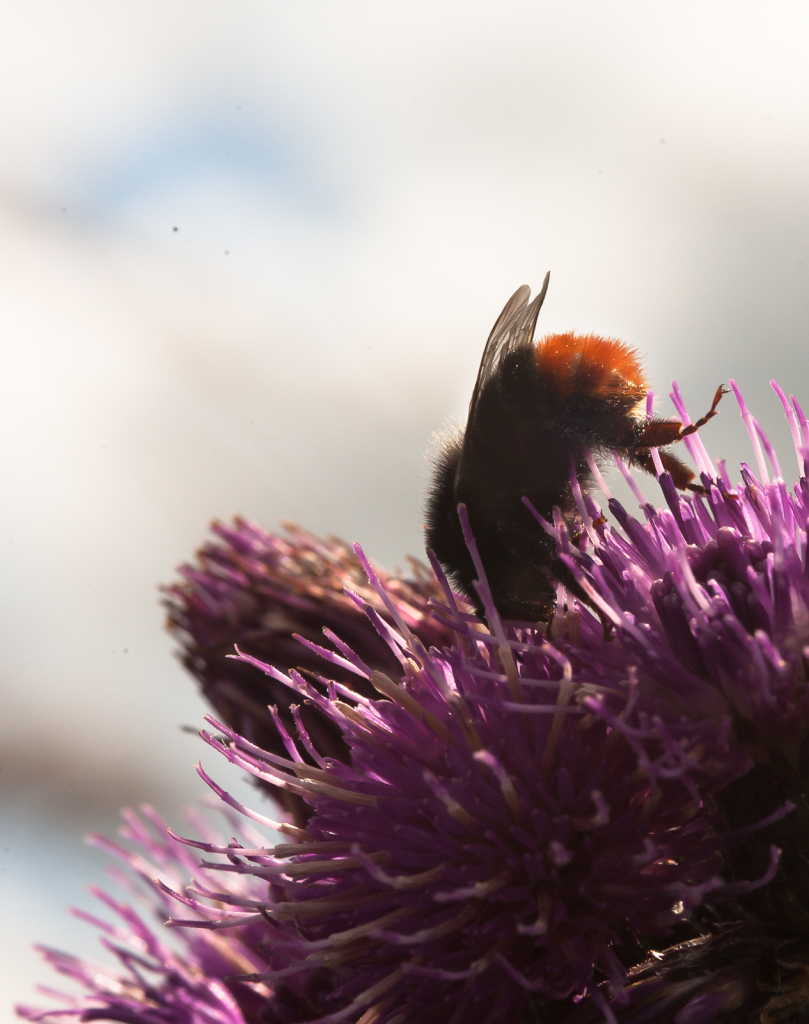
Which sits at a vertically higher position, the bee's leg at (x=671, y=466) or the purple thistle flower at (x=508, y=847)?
the bee's leg at (x=671, y=466)

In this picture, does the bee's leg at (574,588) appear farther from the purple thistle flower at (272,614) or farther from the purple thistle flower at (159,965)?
the purple thistle flower at (159,965)

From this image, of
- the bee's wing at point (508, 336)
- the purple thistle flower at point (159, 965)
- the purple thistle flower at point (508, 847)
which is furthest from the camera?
the purple thistle flower at point (159, 965)

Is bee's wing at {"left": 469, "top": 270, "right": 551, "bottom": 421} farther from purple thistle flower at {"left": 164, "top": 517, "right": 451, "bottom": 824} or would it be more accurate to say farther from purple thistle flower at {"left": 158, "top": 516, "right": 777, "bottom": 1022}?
purple thistle flower at {"left": 164, "top": 517, "right": 451, "bottom": 824}

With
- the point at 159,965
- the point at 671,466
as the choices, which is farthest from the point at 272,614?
the point at 671,466

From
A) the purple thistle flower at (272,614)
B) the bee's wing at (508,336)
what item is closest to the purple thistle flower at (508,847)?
the bee's wing at (508,336)

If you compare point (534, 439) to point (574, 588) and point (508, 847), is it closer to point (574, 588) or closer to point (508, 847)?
point (574, 588)

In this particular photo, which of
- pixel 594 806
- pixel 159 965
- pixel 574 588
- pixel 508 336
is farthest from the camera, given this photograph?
pixel 159 965
